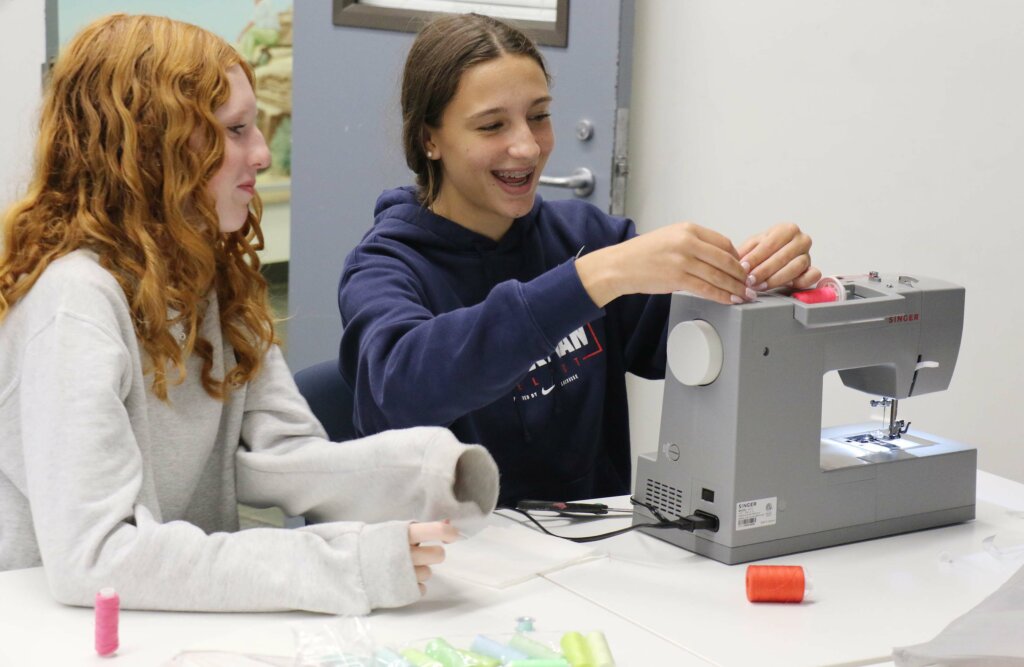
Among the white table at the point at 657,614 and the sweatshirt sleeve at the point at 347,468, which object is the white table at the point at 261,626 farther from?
the sweatshirt sleeve at the point at 347,468

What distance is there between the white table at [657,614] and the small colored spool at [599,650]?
0.02 metres

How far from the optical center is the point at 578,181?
8.68ft

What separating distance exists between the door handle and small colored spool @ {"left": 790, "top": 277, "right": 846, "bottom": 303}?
4.08ft

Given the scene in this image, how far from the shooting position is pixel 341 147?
291cm

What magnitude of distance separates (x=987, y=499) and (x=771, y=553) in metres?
0.46

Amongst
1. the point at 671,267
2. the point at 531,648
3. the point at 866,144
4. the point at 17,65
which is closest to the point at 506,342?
the point at 671,267

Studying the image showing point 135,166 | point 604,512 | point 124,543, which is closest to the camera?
point 124,543

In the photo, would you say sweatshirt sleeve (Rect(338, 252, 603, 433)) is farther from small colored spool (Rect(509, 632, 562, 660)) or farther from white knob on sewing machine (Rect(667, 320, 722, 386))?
small colored spool (Rect(509, 632, 562, 660))

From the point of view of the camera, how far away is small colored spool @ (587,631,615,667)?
102 centimetres

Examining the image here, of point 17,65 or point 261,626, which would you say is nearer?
point 261,626

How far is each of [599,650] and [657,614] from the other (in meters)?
0.15

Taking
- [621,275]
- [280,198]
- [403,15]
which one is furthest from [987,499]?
[280,198]

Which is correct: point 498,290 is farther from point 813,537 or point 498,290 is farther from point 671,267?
point 813,537

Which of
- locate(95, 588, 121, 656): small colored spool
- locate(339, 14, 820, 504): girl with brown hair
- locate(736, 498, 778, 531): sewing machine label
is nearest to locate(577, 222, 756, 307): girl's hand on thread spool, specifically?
locate(339, 14, 820, 504): girl with brown hair
